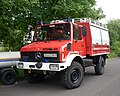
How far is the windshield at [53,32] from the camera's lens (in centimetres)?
999

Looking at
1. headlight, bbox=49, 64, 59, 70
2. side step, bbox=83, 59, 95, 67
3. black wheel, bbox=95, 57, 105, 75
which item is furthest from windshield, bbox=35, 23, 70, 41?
black wheel, bbox=95, 57, 105, 75

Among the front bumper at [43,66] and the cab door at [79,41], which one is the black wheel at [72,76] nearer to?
the front bumper at [43,66]

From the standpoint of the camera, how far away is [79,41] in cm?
1040

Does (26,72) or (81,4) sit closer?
(26,72)

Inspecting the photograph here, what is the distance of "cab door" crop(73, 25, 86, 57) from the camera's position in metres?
10.1

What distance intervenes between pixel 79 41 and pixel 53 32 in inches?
45.9

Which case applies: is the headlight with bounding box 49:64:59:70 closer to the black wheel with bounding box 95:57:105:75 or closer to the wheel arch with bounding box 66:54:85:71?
the wheel arch with bounding box 66:54:85:71

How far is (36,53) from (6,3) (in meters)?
2.42

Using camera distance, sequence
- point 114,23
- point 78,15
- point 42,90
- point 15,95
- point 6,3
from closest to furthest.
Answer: point 15,95, point 42,90, point 6,3, point 78,15, point 114,23

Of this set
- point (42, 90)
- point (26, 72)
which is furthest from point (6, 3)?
point (42, 90)

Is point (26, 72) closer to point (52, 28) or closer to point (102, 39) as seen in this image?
point (52, 28)

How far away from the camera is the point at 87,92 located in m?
8.60

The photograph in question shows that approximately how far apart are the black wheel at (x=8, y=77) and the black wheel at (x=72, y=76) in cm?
255

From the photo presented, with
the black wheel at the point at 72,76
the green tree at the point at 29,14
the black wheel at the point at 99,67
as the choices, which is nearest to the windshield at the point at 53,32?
the black wheel at the point at 72,76
